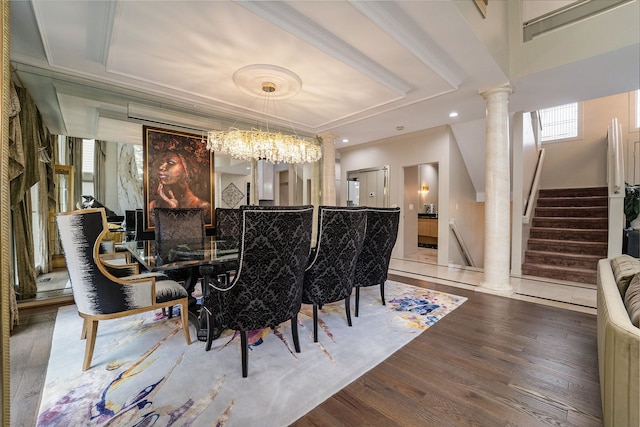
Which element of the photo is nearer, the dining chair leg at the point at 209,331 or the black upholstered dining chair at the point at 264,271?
the black upholstered dining chair at the point at 264,271

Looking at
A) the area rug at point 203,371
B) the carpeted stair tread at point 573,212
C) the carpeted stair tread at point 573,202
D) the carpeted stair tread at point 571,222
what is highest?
the carpeted stair tread at point 573,202

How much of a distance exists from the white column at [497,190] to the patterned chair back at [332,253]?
2304 millimetres

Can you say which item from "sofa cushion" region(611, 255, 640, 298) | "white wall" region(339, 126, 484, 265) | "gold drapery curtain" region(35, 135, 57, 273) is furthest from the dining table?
"white wall" region(339, 126, 484, 265)

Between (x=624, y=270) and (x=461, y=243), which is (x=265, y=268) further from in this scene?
(x=461, y=243)

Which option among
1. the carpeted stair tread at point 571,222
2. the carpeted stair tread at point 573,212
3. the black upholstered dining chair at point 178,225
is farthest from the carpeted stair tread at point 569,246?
the black upholstered dining chair at point 178,225

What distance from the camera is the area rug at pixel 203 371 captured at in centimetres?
139

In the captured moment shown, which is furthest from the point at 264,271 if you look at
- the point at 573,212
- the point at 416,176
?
the point at 573,212

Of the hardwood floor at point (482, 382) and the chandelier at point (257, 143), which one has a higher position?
the chandelier at point (257, 143)

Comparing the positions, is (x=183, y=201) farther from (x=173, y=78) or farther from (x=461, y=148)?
(x=461, y=148)

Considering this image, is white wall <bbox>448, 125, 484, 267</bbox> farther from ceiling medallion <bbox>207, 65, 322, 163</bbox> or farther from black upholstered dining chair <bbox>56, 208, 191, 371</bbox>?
black upholstered dining chair <bbox>56, 208, 191, 371</bbox>

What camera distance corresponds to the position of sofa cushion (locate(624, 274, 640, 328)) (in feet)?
3.17

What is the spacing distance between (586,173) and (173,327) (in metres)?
8.66

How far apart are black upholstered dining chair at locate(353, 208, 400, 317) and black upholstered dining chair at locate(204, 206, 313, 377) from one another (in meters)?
A: 1.05

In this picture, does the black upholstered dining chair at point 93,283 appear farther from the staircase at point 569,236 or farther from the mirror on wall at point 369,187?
the staircase at point 569,236
